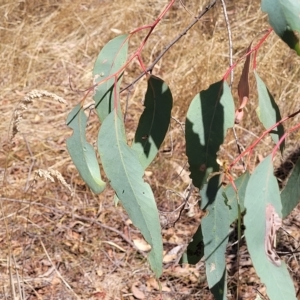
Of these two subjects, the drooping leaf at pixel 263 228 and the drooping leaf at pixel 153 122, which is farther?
the drooping leaf at pixel 153 122

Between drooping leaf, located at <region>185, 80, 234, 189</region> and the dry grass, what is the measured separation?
42cm

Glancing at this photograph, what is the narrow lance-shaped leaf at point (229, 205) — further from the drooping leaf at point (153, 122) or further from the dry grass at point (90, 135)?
the dry grass at point (90, 135)

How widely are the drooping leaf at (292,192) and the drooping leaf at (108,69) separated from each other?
35 centimetres

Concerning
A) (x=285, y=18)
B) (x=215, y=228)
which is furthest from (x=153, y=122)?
(x=285, y=18)

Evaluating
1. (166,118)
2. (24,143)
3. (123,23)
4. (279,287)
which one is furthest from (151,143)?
(123,23)

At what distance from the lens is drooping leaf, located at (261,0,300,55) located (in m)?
0.74

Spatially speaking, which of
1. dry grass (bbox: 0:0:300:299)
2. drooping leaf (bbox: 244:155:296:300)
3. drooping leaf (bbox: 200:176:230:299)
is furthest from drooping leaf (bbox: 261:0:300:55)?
dry grass (bbox: 0:0:300:299)

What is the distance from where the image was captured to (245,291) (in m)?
1.81

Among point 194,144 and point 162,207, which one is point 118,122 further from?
point 162,207

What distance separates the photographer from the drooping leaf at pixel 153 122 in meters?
0.97

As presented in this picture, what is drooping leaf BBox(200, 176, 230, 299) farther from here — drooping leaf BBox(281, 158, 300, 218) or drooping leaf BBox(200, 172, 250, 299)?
drooping leaf BBox(281, 158, 300, 218)

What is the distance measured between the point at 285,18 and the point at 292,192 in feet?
1.28

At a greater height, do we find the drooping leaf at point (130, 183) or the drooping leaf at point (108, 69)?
the drooping leaf at point (108, 69)

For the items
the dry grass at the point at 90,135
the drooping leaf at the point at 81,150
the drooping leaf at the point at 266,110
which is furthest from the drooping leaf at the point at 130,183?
the dry grass at the point at 90,135
